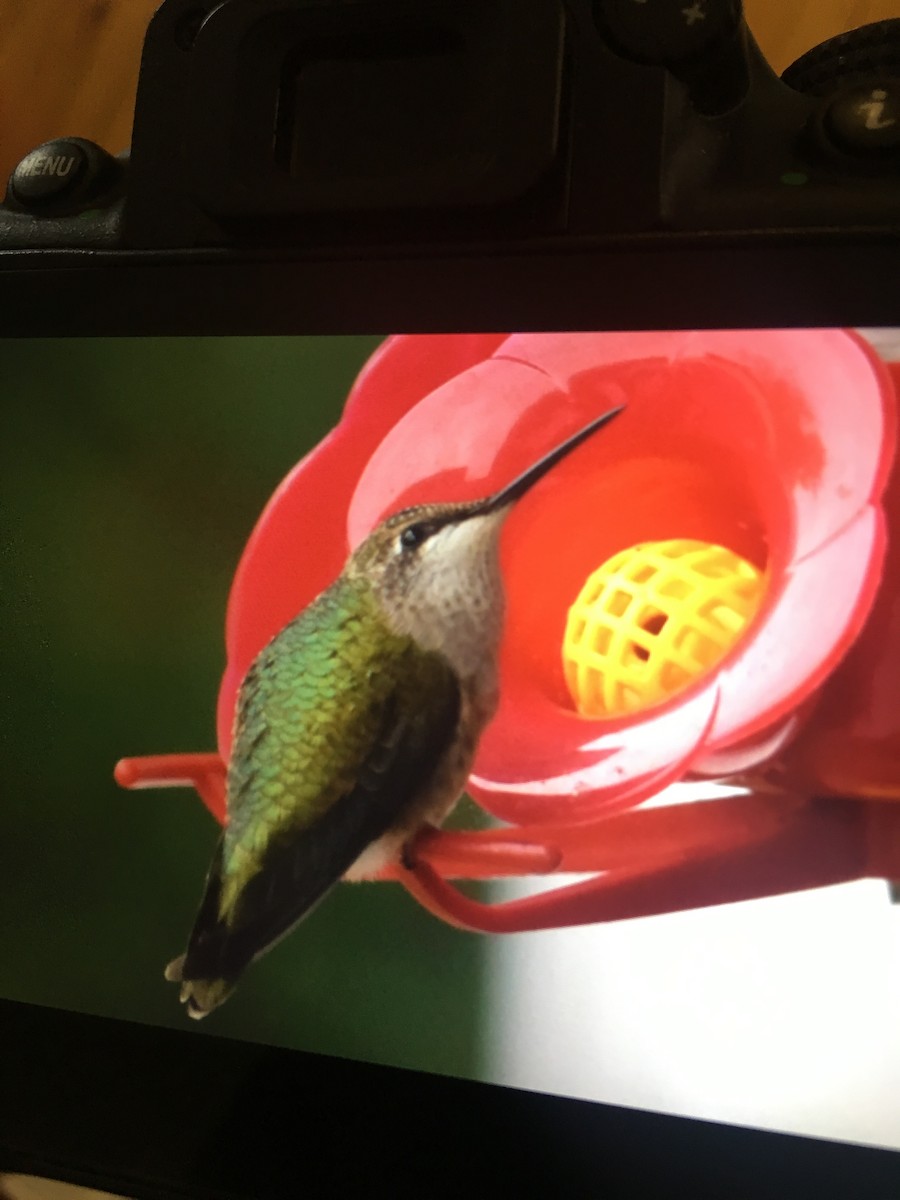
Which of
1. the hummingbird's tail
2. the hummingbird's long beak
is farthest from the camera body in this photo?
the hummingbird's tail

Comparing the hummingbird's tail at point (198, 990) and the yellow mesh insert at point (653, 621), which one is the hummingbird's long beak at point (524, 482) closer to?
the yellow mesh insert at point (653, 621)

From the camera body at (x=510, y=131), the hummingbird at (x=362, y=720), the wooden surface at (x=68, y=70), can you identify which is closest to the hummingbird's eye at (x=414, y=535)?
the hummingbird at (x=362, y=720)

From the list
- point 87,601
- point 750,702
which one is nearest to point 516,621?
point 750,702

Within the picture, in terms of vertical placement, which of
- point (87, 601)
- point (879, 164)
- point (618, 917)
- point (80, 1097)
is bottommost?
point (80, 1097)

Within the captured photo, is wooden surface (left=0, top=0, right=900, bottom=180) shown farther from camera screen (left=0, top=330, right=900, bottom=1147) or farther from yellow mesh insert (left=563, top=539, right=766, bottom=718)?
yellow mesh insert (left=563, top=539, right=766, bottom=718)

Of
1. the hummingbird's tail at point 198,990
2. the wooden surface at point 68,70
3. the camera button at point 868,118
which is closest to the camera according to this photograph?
the camera button at point 868,118

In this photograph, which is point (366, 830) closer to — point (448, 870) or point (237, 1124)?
point (448, 870)
